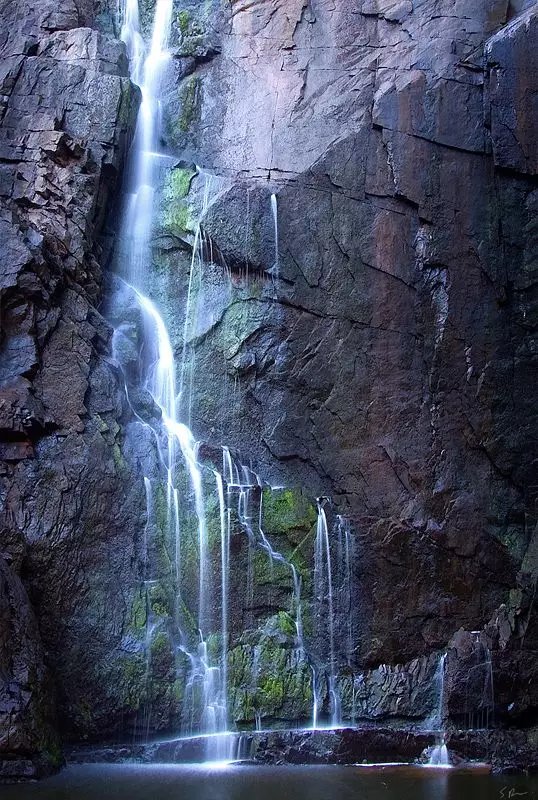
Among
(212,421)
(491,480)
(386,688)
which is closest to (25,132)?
(212,421)

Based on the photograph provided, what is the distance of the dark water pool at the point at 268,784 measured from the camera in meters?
11.8

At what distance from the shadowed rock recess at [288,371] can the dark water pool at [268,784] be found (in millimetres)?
827

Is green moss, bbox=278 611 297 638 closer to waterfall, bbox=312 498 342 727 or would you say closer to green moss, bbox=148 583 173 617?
waterfall, bbox=312 498 342 727

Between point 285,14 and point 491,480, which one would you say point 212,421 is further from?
point 285,14

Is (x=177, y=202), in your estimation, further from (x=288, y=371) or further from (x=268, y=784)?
(x=268, y=784)

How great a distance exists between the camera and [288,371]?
65.3ft

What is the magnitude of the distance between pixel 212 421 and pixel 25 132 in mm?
7943

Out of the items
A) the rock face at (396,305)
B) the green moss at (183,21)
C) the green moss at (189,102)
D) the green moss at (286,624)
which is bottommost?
the green moss at (286,624)

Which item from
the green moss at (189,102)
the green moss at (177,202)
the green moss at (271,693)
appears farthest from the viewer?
the green moss at (189,102)

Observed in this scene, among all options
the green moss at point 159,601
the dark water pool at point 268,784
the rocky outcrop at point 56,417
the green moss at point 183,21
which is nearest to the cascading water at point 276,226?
the rocky outcrop at point 56,417

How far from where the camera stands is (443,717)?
16.2 meters

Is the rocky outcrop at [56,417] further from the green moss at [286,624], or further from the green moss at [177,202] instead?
the green moss at [286,624]

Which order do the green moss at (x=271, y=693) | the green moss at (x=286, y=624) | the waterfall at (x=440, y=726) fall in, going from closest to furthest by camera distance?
1. the waterfall at (x=440, y=726)
2. the green moss at (x=271, y=693)
3. the green moss at (x=286, y=624)

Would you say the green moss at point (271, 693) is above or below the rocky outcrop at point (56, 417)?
below
